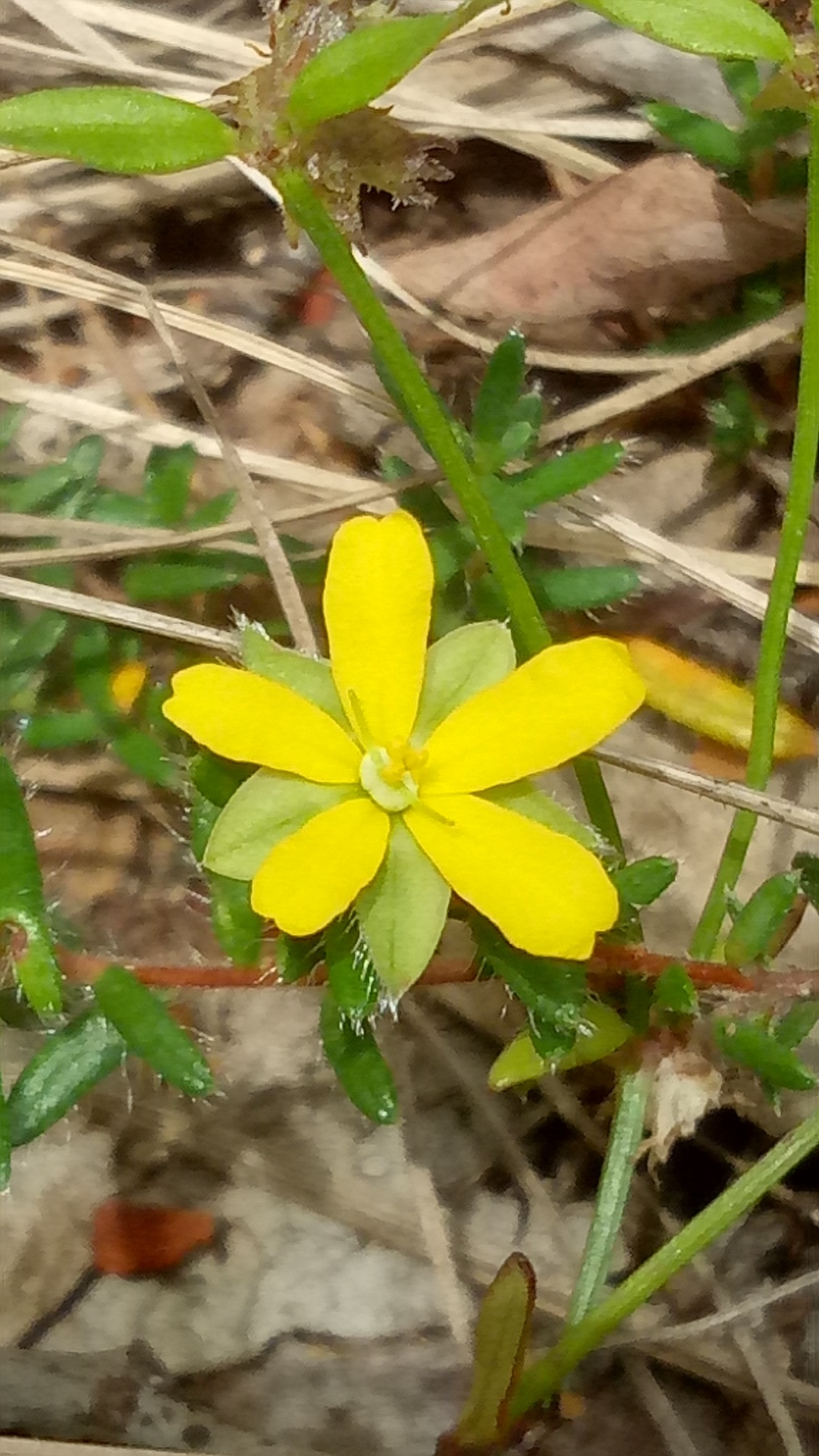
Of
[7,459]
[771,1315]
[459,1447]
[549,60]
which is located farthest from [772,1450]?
[549,60]

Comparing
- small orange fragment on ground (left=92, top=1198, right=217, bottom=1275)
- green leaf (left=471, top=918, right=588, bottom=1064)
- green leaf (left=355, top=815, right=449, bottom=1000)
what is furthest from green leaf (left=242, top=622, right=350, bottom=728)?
small orange fragment on ground (left=92, top=1198, right=217, bottom=1275)

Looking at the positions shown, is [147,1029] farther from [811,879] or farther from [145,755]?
[811,879]

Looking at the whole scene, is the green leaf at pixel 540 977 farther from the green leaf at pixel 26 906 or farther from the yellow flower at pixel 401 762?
the green leaf at pixel 26 906

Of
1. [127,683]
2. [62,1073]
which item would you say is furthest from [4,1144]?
[127,683]

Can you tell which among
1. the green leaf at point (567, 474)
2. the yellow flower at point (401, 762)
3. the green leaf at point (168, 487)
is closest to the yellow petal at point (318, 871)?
the yellow flower at point (401, 762)

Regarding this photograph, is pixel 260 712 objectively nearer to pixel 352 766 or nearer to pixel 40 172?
pixel 352 766

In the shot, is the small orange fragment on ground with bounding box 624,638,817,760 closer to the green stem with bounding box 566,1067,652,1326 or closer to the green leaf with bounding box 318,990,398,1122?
the green stem with bounding box 566,1067,652,1326
